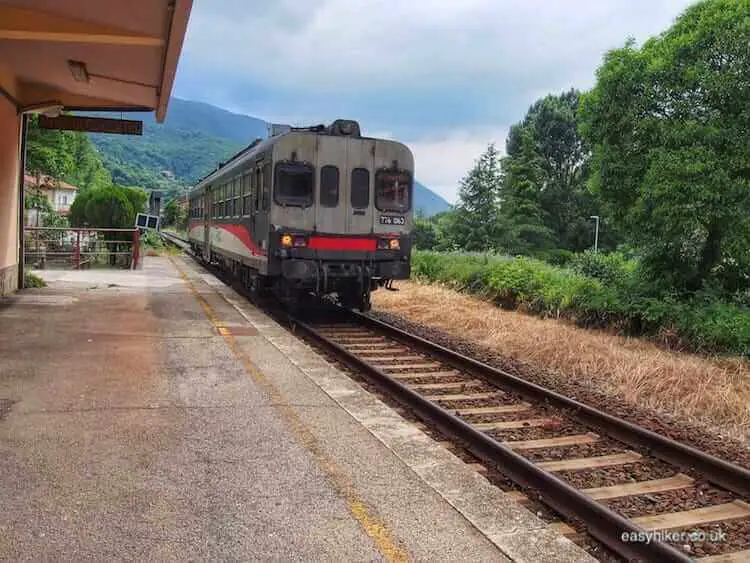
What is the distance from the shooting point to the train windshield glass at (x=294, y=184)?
35.7 ft

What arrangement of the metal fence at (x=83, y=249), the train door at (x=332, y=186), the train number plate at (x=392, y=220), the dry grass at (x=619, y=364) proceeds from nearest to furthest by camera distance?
the dry grass at (x=619, y=364) → the train door at (x=332, y=186) → the train number plate at (x=392, y=220) → the metal fence at (x=83, y=249)

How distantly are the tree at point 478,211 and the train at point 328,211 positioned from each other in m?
31.5

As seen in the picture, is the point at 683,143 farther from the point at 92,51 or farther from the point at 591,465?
the point at 92,51

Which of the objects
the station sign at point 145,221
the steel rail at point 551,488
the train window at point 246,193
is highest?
the train window at point 246,193

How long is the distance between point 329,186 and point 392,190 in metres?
1.18

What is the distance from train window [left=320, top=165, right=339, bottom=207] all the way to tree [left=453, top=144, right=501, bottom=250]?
3218cm

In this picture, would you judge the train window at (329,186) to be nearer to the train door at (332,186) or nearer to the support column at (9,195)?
the train door at (332,186)

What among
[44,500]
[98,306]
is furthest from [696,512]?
[98,306]

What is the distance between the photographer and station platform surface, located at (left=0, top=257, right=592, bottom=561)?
3.38m

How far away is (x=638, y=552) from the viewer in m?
3.47

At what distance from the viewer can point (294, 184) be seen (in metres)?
11.0

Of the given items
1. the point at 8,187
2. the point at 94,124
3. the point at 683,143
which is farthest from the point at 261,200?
the point at 683,143

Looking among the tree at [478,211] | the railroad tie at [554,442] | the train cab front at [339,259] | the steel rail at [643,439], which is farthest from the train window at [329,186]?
the tree at [478,211]

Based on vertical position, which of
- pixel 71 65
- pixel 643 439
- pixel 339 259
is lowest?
pixel 643 439
